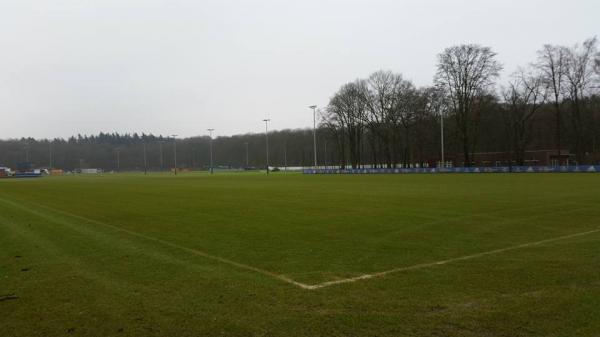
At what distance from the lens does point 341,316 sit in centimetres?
582

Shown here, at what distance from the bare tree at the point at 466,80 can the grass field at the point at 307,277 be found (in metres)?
56.1

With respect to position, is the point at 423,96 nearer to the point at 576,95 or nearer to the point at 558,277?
the point at 576,95

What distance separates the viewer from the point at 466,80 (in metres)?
68.2

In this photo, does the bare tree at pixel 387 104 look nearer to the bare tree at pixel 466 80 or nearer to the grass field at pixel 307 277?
the bare tree at pixel 466 80

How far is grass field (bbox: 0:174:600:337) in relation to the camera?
18.4ft

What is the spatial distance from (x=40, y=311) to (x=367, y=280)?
4936 mm

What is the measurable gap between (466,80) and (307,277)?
220 feet

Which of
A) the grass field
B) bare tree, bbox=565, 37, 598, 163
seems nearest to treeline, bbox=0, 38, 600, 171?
bare tree, bbox=565, 37, 598, 163

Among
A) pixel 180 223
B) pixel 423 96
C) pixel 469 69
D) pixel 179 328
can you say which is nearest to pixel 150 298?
pixel 179 328

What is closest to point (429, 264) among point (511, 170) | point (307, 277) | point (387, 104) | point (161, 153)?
point (307, 277)

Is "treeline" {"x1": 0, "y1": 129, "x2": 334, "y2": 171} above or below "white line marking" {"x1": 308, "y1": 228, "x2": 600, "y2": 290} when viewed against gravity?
above

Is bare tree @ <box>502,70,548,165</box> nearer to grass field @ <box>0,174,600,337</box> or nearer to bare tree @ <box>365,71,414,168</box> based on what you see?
bare tree @ <box>365,71,414,168</box>

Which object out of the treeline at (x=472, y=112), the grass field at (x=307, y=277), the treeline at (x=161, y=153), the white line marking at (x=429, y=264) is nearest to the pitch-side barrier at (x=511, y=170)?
the treeline at (x=472, y=112)

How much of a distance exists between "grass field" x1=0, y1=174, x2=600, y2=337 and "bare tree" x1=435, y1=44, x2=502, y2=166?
56128mm
